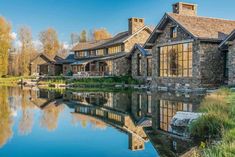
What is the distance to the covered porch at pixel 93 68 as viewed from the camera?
1694 inches

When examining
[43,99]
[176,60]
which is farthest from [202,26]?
[43,99]

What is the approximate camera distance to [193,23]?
2584cm

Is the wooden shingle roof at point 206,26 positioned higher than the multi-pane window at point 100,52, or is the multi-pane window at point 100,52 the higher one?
the wooden shingle roof at point 206,26

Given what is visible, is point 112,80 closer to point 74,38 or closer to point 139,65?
Answer: point 139,65

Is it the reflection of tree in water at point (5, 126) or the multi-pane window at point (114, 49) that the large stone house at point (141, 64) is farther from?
the reflection of tree in water at point (5, 126)

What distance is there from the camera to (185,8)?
32656 millimetres

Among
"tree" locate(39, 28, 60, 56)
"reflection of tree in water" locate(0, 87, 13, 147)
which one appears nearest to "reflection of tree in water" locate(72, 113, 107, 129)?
"reflection of tree in water" locate(0, 87, 13, 147)

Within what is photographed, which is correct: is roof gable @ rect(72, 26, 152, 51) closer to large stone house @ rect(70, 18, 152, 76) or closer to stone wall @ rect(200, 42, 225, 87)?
large stone house @ rect(70, 18, 152, 76)

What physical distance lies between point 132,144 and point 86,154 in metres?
1.35

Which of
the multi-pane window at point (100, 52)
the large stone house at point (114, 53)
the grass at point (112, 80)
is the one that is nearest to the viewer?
the grass at point (112, 80)

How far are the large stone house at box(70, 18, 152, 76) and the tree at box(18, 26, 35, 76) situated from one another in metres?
15.0

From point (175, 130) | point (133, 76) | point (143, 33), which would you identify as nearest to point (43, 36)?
point (143, 33)

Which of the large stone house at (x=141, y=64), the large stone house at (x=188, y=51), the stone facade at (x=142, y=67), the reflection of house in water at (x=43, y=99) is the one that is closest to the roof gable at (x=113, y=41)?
the large stone house at (x=141, y=64)

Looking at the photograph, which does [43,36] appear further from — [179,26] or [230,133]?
[230,133]
